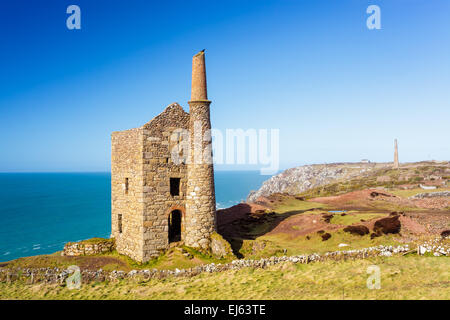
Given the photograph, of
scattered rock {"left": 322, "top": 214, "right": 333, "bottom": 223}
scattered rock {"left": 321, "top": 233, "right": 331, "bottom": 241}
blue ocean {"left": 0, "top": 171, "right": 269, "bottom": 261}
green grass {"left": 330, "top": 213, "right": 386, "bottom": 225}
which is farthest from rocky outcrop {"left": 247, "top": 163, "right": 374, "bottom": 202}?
scattered rock {"left": 321, "top": 233, "right": 331, "bottom": 241}

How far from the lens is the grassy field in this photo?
12.1 m

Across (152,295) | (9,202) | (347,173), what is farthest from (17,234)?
(347,173)

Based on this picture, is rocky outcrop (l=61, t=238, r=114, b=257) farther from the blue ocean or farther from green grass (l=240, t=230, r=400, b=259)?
the blue ocean

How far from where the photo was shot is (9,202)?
135250mm

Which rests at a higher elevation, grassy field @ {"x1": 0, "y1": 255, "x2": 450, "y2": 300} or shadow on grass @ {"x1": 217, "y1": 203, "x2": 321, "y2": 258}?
grassy field @ {"x1": 0, "y1": 255, "x2": 450, "y2": 300}

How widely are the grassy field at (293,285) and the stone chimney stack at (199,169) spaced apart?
6.87 metres

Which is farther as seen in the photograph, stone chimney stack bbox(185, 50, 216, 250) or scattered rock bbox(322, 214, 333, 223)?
scattered rock bbox(322, 214, 333, 223)

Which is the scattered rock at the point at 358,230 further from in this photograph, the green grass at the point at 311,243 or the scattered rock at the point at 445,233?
the scattered rock at the point at 445,233

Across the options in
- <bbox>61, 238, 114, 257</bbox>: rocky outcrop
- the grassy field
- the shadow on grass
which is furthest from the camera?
the shadow on grass

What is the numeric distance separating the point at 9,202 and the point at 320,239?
5838 inches

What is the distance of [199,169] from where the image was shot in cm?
2298

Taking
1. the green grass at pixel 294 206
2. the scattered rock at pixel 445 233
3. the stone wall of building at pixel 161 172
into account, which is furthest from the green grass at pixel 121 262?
the green grass at pixel 294 206

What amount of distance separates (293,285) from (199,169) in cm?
1153

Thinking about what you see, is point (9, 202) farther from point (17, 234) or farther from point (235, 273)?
point (235, 273)
